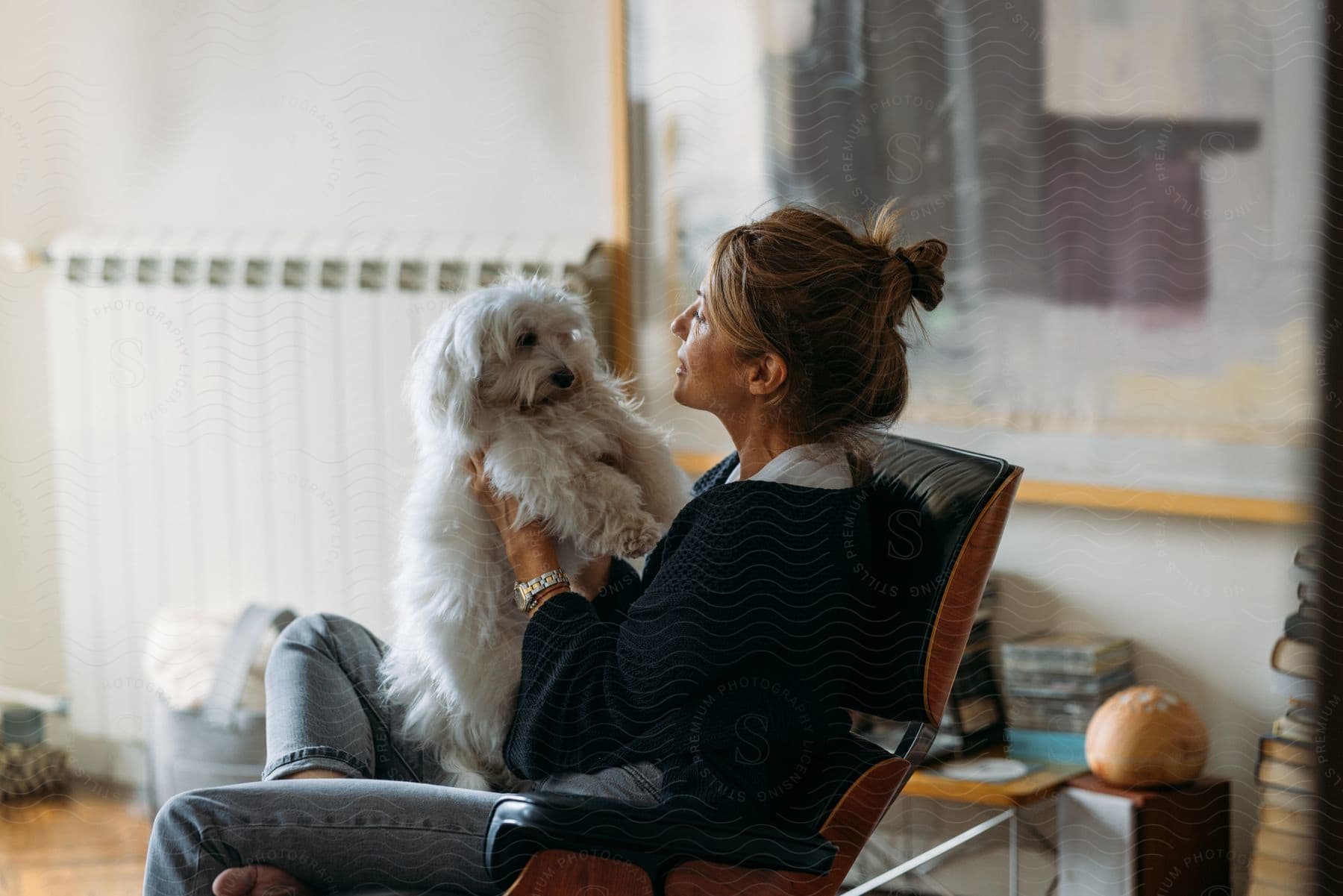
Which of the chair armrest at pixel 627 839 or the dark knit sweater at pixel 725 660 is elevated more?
the dark knit sweater at pixel 725 660

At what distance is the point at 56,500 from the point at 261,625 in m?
0.66

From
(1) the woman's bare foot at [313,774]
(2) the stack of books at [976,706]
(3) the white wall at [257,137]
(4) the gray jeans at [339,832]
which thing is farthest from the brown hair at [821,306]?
(3) the white wall at [257,137]

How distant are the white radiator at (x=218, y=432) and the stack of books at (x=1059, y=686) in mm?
1159

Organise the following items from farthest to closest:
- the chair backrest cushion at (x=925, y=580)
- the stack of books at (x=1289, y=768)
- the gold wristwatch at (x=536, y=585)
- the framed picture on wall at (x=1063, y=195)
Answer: the framed picture on wall at (x=1063, y=195)
the stack of books at (x=1289, y=768)
the gold wristwatch at (x=536, y=585)
the chair backrest cushion at (x=925, y=580)

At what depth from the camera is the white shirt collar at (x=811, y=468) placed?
48.5 inches

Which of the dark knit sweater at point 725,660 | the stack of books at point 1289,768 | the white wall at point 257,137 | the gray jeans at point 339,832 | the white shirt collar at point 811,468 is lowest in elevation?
the stack of books at point 1289,768

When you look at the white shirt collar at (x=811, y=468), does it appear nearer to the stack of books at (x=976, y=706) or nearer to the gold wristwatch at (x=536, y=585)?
the gold wristwatch at (x=536, y=585)

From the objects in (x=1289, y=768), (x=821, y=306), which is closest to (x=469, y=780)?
(x=821, y=306)

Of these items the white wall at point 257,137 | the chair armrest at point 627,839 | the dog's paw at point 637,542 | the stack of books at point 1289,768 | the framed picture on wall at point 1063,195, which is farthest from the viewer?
the white wall at point 257,137

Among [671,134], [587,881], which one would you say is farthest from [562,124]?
[587,881]

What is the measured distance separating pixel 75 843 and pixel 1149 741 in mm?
1868

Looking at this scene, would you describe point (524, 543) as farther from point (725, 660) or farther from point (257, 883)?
point (257, 883)

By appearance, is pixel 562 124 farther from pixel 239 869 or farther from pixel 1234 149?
pixel 239 869

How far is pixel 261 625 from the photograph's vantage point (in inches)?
88.3
